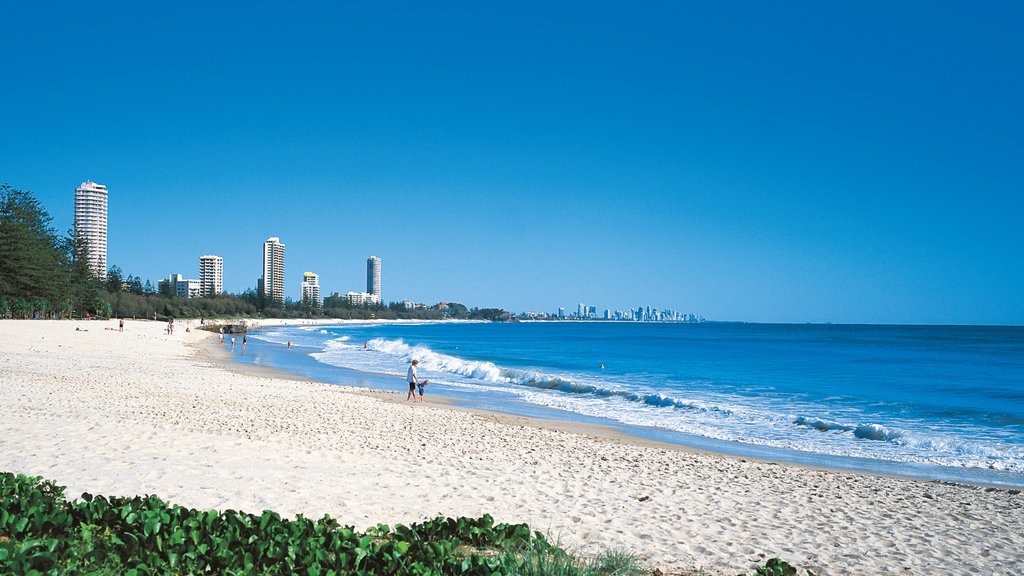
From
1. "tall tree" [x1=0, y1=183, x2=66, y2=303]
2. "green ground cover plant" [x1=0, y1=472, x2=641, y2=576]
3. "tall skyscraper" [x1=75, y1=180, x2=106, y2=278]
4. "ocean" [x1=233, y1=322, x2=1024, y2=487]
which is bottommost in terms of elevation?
"ocean" [x1=233, y1=322, x2=1024, y2=487]

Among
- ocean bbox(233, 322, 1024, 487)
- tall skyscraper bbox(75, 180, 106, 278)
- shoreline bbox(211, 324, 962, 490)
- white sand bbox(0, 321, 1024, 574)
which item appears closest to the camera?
white sand bbox(0, 321, 1024, 574)

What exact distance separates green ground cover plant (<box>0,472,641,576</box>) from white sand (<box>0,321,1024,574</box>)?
4.23 ft

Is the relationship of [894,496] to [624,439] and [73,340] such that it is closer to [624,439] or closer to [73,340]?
[624,439]

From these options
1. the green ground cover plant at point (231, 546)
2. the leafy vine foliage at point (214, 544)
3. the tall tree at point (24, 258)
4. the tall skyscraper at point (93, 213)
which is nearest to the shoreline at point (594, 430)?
the green ground cover plant at point (231, 546)

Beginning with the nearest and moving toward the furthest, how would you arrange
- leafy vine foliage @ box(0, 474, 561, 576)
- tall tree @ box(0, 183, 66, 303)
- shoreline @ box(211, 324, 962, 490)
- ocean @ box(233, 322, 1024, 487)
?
leafy vine foliage @ box(0, 474, 561, 576), shoreline @ box(211, 324, 962, 490), ocean @ box(233, 322, 1024, 487), tall tree @ box(0, 183, 66, 303)

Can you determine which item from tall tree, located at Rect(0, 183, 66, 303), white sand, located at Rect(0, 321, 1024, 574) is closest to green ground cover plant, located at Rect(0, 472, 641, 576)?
white sand, located at Rect(0, 321, 1024, 574)

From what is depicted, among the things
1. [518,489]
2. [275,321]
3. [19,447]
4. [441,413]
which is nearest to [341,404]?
[441,413]

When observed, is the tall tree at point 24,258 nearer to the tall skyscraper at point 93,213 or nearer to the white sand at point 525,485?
the white sand at point 525,485

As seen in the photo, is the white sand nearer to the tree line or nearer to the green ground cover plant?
the green ground cover plant

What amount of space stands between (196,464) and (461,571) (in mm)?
6056

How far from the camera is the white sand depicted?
7.03 meters

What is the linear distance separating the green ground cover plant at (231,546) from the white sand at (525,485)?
4.23 feet

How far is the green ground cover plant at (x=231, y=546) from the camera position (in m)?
4.64

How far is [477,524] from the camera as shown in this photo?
6.08 meters
